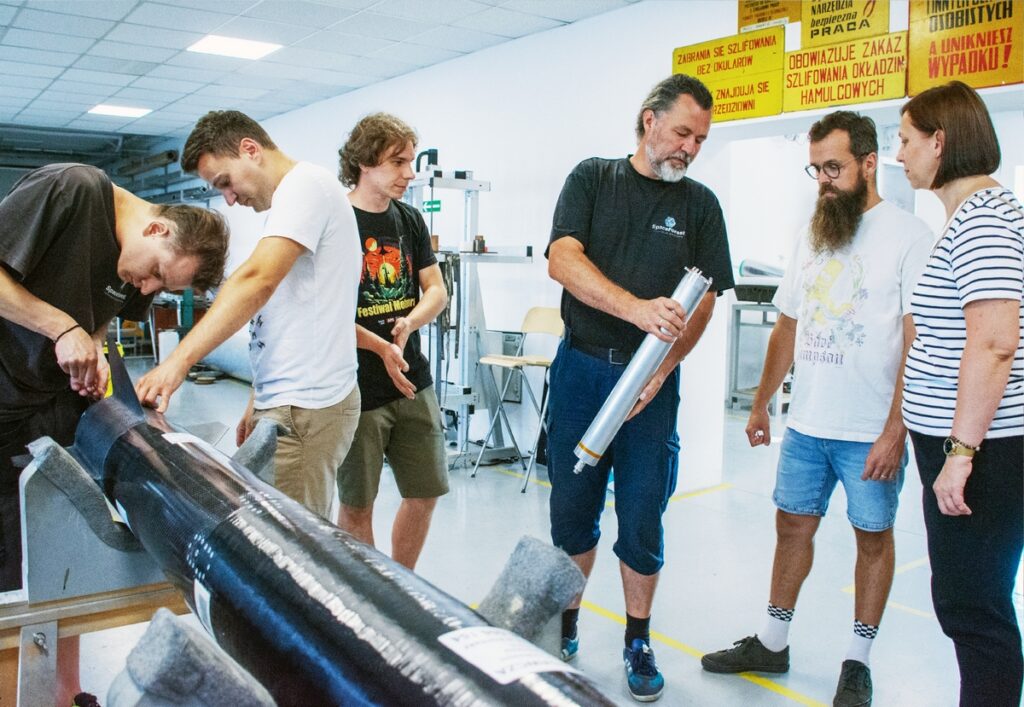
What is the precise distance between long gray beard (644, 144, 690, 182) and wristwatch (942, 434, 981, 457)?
2.97 ft

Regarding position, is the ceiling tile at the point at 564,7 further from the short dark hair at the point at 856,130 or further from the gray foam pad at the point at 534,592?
the gray foam pad at the point at 534,592

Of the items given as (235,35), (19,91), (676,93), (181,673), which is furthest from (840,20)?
(19,91)

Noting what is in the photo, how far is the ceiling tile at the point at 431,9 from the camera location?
14.8 ft

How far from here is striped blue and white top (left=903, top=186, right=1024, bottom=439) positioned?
4.89 ft

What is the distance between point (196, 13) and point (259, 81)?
6.41ft

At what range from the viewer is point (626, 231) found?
6.83ft

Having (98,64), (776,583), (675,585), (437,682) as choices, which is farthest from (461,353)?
(437,682)

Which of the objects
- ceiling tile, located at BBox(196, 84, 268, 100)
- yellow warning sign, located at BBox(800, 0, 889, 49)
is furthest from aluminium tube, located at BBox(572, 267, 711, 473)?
ceiling tile, located at BBox(196, 84, 268, 100)

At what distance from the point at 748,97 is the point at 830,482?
7.67 ft

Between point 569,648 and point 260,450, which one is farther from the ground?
point 260,450

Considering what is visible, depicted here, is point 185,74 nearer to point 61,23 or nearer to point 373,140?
point 61,23

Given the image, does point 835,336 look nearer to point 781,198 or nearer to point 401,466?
point 401,466

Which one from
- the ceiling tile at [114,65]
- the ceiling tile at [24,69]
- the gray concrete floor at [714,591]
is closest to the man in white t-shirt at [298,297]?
the gray concrete floor at [714,591]

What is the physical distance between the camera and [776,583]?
7.28 ft
